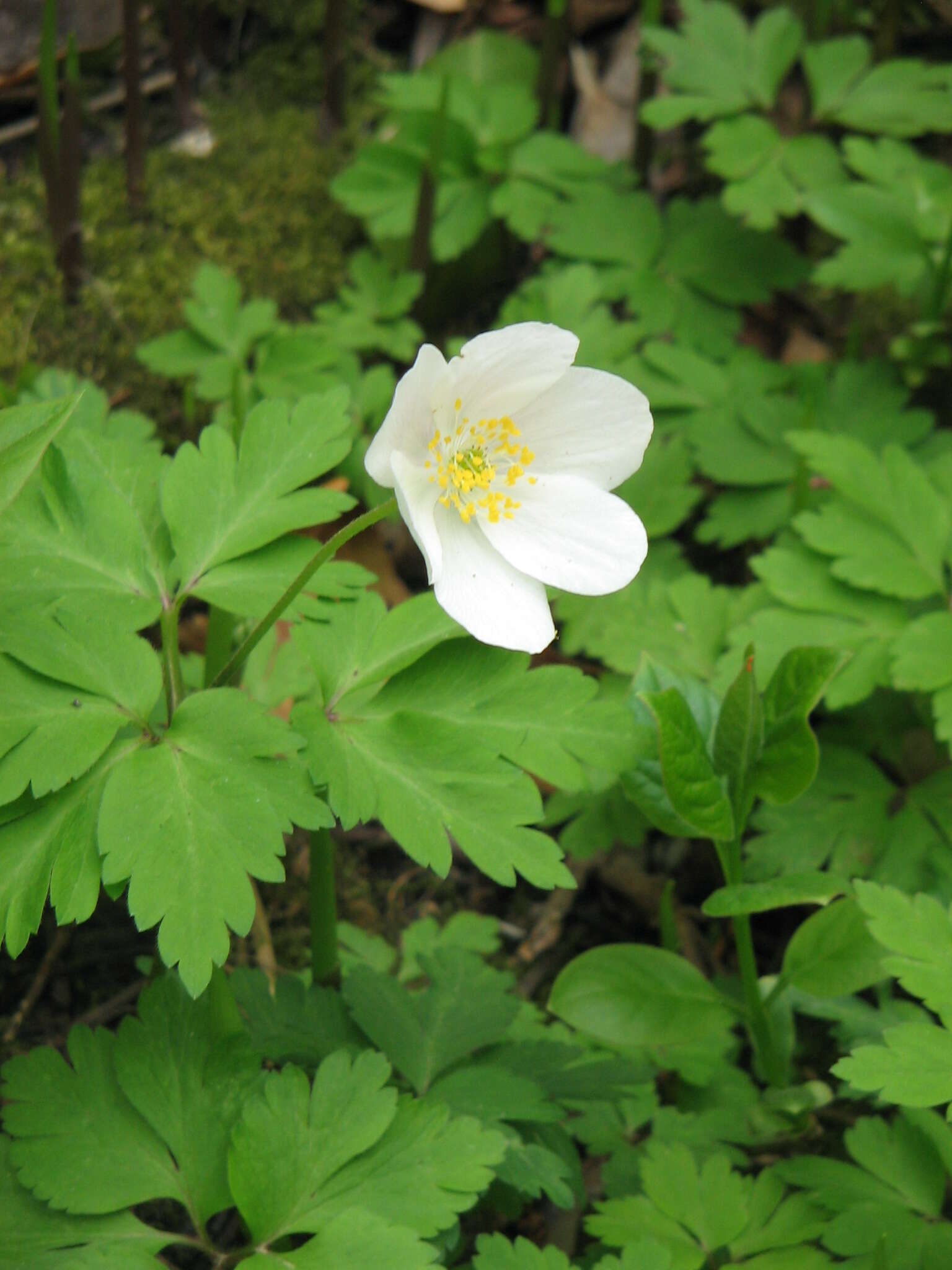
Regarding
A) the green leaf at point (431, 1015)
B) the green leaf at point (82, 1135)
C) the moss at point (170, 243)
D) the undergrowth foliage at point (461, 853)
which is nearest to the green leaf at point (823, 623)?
the undergrowth foliage at point (461, 853)

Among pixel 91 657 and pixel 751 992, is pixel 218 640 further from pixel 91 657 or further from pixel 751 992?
pixel 751 992

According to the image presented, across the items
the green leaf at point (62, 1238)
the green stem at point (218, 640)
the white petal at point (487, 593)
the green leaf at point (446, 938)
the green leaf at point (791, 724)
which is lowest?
→ the green leaf at point (446, 938)

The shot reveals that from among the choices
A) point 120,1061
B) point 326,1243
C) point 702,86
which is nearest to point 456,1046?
point 326,1243

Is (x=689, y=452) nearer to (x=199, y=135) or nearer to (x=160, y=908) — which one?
(x=199, y=135)

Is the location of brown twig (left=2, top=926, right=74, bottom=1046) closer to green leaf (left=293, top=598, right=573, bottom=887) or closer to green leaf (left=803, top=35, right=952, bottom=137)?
green leaf (left=293, top=598, right=573, bottom=887)

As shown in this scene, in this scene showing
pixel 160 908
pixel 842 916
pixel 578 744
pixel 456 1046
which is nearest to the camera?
pixel 160 908

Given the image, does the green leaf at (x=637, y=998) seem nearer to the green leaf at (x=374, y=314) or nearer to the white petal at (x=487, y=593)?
the white petal at (x=487, y=593)
